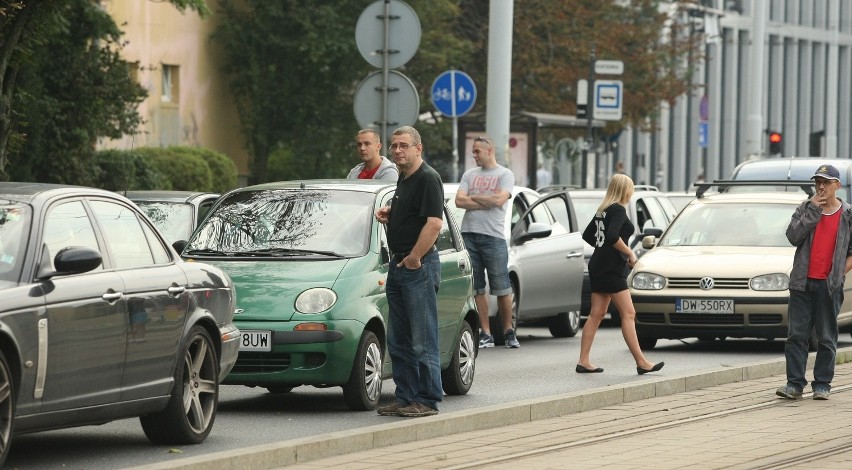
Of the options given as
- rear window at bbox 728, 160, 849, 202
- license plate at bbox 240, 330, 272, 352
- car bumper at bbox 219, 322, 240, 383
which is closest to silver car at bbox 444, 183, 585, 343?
rear window at bbox 728, 160, 849, 202

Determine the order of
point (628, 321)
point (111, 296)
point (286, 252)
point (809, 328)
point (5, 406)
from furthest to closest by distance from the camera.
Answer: point (628, 321) < point (809, 328) < point (286, 252) < point (111, 296) < point (5, 406)

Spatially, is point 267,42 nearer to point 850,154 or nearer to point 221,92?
point 221,92

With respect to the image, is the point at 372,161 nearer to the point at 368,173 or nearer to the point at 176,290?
the point at 368,173

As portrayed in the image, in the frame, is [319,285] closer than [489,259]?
Yes

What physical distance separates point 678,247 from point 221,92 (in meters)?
23.7

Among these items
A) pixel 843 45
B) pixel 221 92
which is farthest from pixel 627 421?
pixel 843 45

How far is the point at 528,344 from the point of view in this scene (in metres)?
19.8

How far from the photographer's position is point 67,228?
9711 mm

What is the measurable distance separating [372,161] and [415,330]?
403 centimetres

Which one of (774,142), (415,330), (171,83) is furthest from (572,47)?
(415,330)

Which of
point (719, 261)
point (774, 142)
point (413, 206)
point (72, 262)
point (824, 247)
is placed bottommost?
point (719, 261)

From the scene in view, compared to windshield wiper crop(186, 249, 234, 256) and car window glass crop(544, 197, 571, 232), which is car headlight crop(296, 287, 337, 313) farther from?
car window glass crop(544, 197, 571, 232)

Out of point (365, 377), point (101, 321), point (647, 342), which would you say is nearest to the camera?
point (101, 321)

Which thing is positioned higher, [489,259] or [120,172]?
[120,172]
